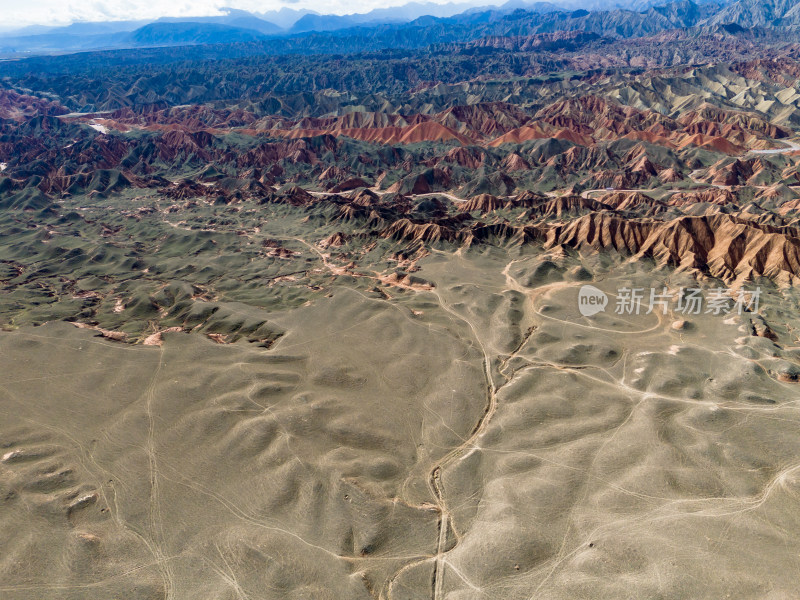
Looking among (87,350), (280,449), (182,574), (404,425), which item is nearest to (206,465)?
(280,449)

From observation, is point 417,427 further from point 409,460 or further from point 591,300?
point 591,300

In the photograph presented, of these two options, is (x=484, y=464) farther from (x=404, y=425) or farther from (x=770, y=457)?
(x=770, y=457)

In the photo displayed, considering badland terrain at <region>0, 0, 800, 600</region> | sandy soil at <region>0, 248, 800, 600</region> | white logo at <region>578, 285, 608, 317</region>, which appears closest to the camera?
sandy soil at <region>0, 248, 800, 600</region>

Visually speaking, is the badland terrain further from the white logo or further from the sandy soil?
the white logo

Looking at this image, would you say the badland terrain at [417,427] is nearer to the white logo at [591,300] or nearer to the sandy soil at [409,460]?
the sandy soil at [409,460]

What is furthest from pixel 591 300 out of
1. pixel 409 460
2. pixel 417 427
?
pixel 409 460

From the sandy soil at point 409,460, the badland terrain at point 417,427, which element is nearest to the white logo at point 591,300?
the badland terrain at point 417,427

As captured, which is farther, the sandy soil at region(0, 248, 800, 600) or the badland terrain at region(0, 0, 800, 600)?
the badland terrain at region(0, 0, 800, 600)

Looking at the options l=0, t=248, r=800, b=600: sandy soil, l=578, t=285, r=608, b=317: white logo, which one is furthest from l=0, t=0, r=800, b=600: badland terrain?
l=578, t=285, r=608, b=317: white logo
